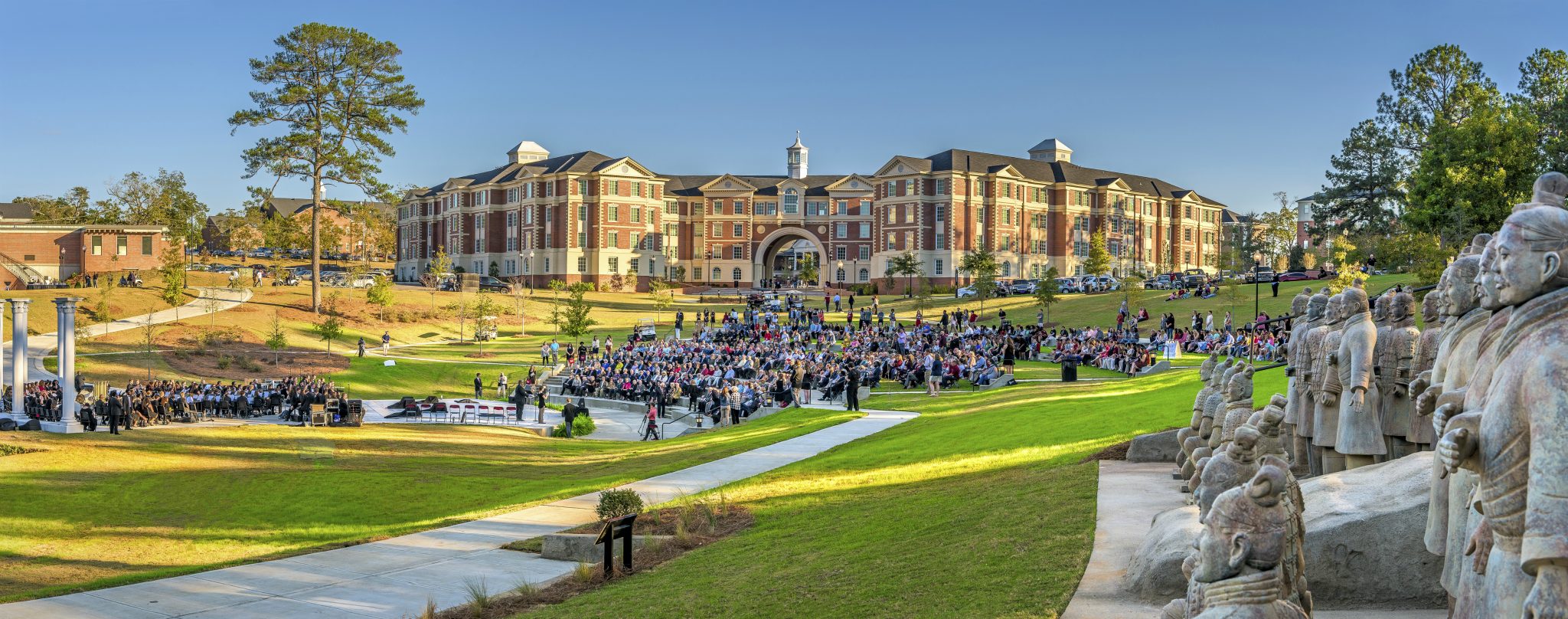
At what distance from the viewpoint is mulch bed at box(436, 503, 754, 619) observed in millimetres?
14242

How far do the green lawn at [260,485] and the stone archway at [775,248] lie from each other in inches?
3144

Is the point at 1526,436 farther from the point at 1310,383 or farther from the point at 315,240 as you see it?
the point at 315,240

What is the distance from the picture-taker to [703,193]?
386 ft

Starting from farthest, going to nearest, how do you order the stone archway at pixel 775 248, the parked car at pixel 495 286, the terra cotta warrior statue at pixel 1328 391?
the stone archway at pixel 775 248 → the parked car at pixel 495 286 → the terra cotta warrior statue at pixel 1328 391

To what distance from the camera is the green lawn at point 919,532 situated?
1087cm

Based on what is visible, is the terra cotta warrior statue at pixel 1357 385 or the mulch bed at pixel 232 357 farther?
the mulch bed at pixel 232 357

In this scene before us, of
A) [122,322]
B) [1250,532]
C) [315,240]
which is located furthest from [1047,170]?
[1250,532]

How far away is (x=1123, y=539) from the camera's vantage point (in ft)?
36.9

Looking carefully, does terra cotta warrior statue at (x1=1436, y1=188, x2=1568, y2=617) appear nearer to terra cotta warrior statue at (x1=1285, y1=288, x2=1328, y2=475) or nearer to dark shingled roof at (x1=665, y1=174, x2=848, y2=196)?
terra cotta warrior statue at (x1=1285, y1=288, x2=1328, y2=475)

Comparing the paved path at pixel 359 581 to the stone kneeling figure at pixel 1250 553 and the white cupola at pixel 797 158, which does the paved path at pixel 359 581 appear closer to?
the stone kneeling figure at pixel 1250 553

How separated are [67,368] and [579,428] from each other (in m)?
15.9

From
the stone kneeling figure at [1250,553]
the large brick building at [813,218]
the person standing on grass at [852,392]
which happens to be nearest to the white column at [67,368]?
the person standing on grass at [852,392]

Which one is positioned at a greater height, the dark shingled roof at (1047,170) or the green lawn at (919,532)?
the dark shingled roof at (1047,170)

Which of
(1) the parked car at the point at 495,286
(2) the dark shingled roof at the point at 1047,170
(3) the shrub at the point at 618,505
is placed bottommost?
(3) the shrub at the point at 618,505
